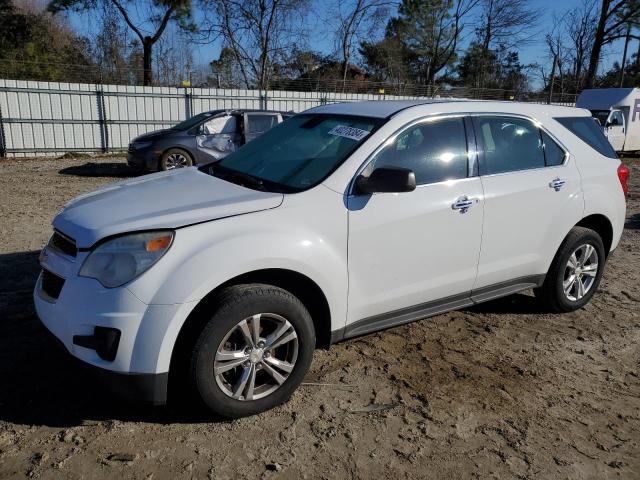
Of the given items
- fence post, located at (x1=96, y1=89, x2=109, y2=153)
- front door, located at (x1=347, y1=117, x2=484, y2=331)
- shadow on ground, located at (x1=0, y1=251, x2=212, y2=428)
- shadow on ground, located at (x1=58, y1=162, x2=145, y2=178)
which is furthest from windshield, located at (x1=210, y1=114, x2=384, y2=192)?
fence post, located at (x1=96, y1=89, x2=109, y2=153)

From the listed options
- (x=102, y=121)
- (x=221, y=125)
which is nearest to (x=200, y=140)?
(x=221, y=125)

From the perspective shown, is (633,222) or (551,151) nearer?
(551,151)

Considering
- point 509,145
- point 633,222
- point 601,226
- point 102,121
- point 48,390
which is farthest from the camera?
point 102,121

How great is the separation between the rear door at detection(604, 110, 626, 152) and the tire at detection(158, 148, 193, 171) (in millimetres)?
14869

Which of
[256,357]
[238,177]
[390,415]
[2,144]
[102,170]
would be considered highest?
[238,177]

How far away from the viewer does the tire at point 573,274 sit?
4.28 meters

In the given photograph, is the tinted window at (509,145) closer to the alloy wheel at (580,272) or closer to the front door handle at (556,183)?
the front door handle at (556,183)

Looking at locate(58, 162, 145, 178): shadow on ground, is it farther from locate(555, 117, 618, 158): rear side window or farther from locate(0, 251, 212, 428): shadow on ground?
locate(555, 117, 618, 158): rear side window

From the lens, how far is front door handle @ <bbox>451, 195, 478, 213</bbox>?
3492mm

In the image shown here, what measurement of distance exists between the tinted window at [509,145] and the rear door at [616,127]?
16778 mm

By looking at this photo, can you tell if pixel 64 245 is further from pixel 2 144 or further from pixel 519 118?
pixel 2 144

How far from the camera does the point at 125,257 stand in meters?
2.59

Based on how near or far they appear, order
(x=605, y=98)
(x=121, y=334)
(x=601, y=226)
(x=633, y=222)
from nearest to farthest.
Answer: (x=121, y=334) < (x=601, y=226) < (x=633, y=222) < (x=605, y=98)

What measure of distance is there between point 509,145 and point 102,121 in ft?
49.5
